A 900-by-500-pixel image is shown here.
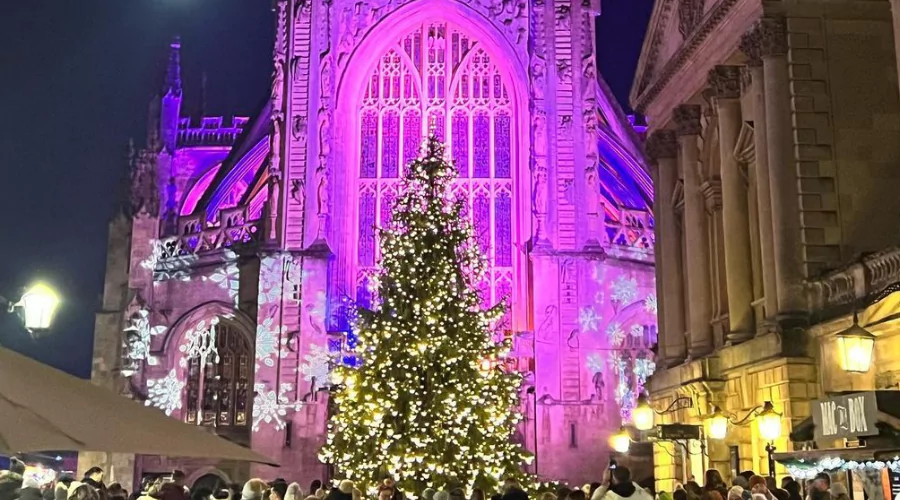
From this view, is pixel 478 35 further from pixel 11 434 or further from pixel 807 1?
pixel 11 434

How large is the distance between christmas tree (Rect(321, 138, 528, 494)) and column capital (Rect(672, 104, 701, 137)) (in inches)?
211

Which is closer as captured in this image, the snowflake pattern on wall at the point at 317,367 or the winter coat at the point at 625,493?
the winter coat at the point at 625,493

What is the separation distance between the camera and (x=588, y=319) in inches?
1244

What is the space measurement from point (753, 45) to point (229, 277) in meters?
21.1

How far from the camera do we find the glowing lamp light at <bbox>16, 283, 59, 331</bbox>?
1109cm

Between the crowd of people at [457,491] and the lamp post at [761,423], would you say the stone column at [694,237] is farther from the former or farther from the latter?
the crowd of people at [457,491]

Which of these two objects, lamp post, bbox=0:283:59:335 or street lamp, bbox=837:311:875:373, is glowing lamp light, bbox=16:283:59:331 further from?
street lamp, bbox=837:311:875:373

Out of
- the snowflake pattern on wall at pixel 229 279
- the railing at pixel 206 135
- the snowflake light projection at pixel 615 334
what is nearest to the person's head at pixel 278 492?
the snowflake light projection at pixel 615 334

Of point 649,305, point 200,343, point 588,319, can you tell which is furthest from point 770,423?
point 200,343

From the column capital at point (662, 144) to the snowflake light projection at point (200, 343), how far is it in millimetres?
16805

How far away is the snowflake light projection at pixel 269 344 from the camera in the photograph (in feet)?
103

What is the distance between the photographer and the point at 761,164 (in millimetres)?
17453

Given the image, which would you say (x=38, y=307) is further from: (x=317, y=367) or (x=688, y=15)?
(x=317, y=367)

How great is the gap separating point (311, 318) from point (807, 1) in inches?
737
